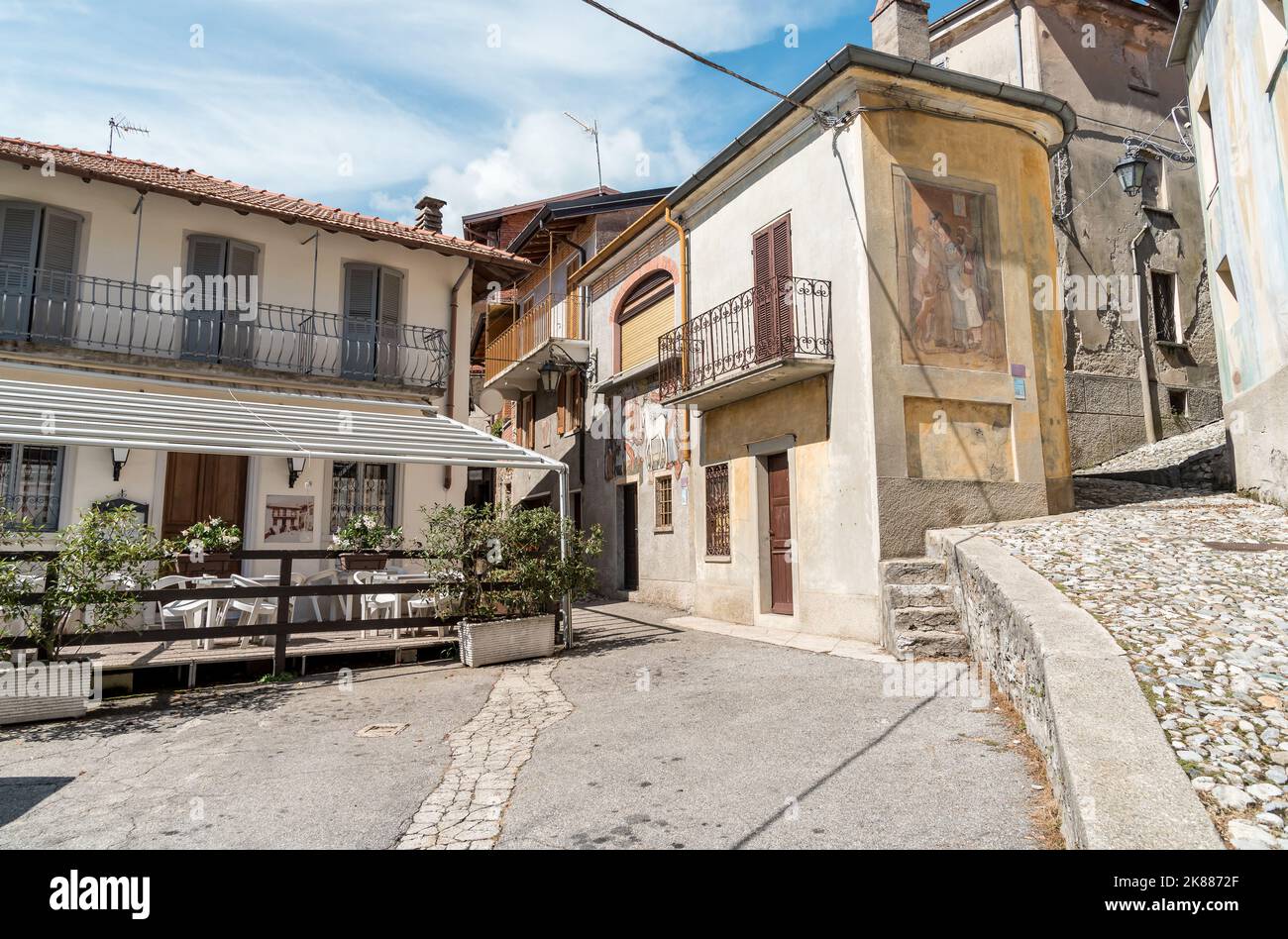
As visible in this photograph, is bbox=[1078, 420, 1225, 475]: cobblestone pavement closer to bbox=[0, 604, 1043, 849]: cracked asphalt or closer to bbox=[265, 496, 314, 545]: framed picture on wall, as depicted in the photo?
bbox=[0, 604, 1043, 849]: cracked asphalt

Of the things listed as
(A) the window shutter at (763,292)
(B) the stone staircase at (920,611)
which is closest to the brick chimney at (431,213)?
(A) the window shutter at (763,292)

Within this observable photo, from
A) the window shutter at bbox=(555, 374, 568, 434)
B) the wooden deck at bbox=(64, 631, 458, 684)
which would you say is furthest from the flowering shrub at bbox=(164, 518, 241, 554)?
the window shutter at bbox=(555, 374, 568, 434)

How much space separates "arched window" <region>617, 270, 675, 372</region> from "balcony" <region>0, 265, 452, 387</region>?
3752mm

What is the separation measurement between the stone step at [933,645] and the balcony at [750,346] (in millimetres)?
3713

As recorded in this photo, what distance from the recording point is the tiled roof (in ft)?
34.9

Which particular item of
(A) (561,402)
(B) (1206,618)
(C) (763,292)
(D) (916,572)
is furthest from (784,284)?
(A) (561,402)

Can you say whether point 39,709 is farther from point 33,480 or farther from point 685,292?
point 685,292

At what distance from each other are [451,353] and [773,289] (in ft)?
19.6

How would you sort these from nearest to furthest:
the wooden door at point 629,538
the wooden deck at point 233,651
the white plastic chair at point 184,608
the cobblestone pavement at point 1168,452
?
the wooden deck at point 233,651 < the white plastic chair at point 184,608 < the cobblestone pavement at point 1168,452 < the wooden door at point 629,538

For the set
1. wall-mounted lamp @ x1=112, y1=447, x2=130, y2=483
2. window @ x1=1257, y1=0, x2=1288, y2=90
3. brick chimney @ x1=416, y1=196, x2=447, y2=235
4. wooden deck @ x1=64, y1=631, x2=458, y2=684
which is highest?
brick chimney @ x1=416, y1=196, x2=447, y2=235

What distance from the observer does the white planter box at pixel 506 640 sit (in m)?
8.10

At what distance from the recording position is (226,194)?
11.7m

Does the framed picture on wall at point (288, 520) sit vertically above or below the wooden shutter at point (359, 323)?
below

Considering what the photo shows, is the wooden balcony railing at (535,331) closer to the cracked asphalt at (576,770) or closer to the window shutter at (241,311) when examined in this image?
the window shutter at (241,311)
